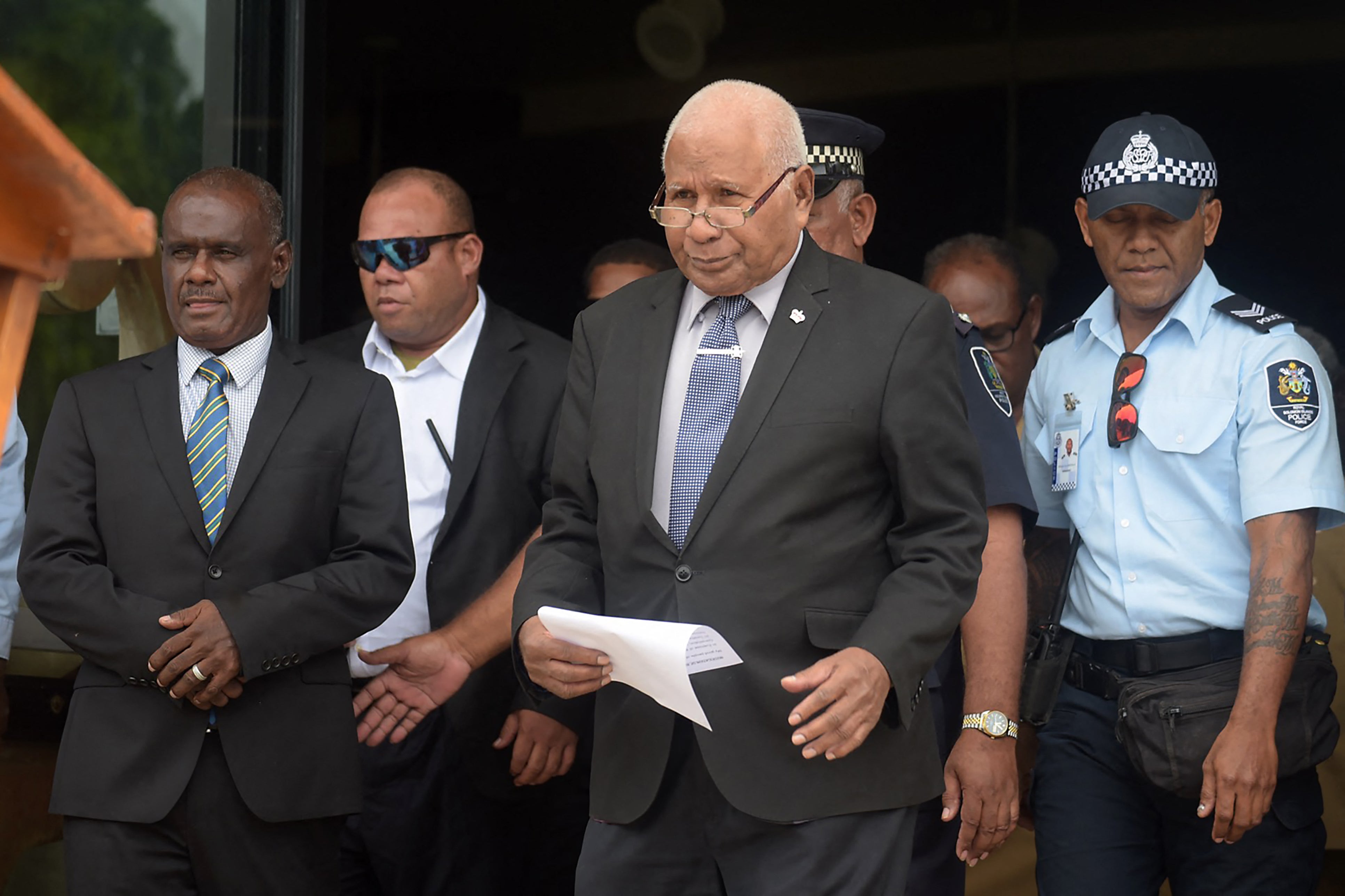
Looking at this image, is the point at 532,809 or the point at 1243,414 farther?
the point at 532,809

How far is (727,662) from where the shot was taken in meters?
2.20

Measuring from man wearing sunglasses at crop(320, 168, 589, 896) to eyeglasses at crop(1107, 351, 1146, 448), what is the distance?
51.9 inches

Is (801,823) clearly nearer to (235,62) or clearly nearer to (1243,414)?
(1243,414)

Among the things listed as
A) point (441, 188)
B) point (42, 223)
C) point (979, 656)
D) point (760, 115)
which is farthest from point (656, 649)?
point (441, 188)

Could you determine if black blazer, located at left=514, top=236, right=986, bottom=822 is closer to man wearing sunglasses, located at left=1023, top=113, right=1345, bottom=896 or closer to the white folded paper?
the white folded paper

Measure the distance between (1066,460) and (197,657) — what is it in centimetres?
184

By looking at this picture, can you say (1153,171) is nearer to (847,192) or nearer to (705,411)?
(847,192)

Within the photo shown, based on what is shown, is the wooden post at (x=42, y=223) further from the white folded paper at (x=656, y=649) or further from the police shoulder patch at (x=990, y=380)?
the police shoulder patch at (x=990, y=380)

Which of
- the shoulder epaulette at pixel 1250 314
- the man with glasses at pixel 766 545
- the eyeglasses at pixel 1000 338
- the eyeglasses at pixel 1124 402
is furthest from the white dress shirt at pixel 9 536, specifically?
the shoulder epaulette at pixel 1250 314

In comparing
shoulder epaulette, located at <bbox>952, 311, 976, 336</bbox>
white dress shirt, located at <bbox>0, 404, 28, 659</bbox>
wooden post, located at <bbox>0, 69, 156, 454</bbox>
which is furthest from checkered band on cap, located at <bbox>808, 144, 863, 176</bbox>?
wooden post, located at <bbox>0, 69, 156, 454</bbox>

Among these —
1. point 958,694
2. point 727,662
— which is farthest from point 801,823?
point 958,694

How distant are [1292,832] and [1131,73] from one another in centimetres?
424

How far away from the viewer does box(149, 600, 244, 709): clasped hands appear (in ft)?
9.33

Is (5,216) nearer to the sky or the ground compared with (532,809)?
nearer to the sky
